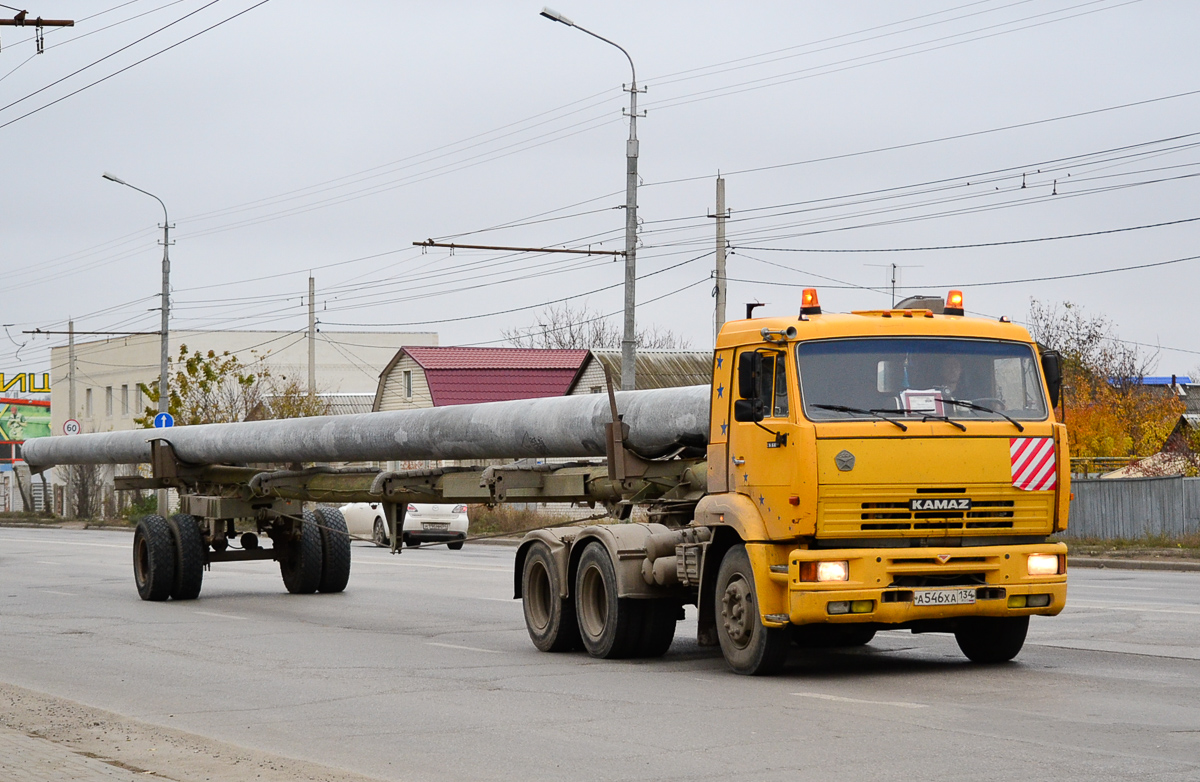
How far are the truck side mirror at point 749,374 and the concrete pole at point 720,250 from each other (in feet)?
67.6

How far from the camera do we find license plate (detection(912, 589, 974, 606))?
10820mm

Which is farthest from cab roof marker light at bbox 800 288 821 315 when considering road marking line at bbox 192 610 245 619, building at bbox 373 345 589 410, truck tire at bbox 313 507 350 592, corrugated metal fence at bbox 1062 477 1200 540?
building at bbox 373 345 589 410

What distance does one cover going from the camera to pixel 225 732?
9531mm

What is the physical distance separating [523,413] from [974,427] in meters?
5.13

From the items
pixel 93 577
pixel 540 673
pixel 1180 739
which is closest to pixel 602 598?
pixel 540 673

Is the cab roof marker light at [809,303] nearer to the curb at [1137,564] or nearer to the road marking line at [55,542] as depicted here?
the curb at [1137,564]

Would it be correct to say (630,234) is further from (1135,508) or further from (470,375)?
(470,375)

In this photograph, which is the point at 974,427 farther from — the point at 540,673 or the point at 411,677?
the point at 411,677

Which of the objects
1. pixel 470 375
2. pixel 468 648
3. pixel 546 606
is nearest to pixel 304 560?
pixel 468 648

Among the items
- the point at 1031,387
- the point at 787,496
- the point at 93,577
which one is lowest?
the point at 93,577

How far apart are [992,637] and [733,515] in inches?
94.0

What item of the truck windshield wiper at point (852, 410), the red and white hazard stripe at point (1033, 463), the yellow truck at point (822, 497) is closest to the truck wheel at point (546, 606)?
the yellow truck at point (822, 497)

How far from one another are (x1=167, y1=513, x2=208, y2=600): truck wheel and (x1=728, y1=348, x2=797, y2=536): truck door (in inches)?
455

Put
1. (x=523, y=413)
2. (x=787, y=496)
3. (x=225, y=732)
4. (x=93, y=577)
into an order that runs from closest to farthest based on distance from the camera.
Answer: (x=225, y=732) < (x=787, y=496) < (x=523, y=413) < (x=93, y=577)
